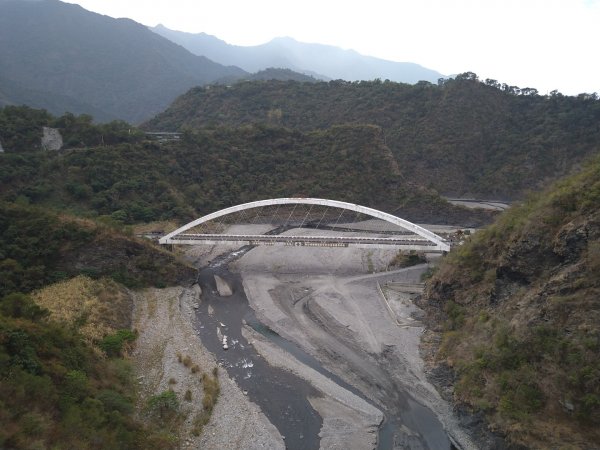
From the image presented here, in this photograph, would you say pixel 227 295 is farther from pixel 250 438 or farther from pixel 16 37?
pixel 16 37

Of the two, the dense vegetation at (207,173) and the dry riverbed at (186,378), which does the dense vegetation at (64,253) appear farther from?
the dense vegetation at (207,173)

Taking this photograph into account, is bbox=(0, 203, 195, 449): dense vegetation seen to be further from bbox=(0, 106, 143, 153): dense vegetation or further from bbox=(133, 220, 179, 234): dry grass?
bbox=(0, 106, 143, 153): dense vegetation

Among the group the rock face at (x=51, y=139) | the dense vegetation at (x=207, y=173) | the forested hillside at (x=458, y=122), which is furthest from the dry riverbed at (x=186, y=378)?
the forested hillside at (x=458, y=122)

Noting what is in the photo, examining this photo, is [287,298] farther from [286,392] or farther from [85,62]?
[85,62]

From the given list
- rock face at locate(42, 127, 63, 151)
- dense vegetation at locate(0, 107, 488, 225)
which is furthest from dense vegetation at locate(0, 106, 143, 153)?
rock face at locate(42, 127, 63, 151)

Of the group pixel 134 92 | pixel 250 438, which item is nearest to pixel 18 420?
pixel 250 438

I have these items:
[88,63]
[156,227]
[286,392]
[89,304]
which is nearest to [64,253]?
[89,304]
